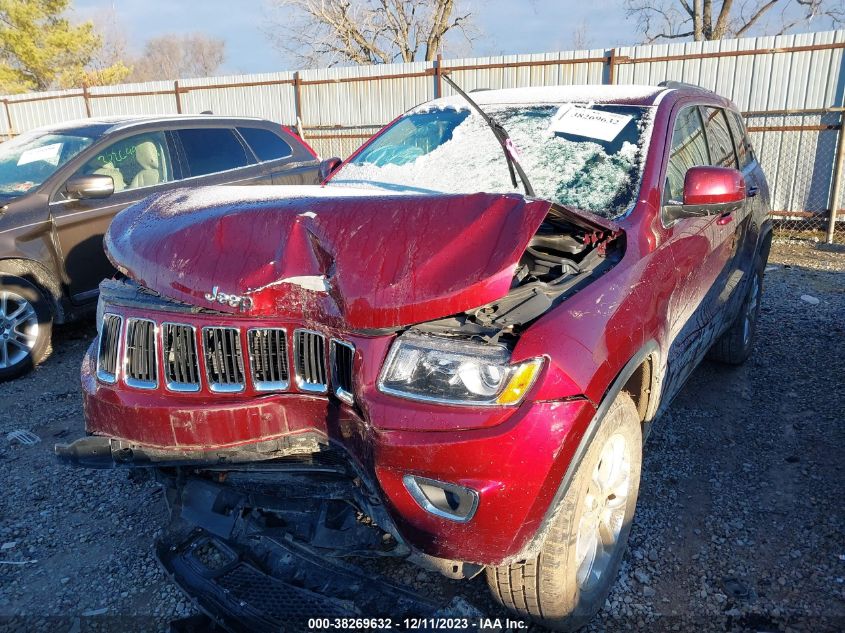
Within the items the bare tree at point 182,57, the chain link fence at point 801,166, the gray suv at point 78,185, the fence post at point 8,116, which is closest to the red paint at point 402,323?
the gray suv at point 78,185

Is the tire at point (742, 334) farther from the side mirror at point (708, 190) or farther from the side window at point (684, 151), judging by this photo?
the side mirror at point (708, 190)

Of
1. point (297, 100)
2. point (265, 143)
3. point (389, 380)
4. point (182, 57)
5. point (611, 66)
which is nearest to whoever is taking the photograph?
point (389, 380)

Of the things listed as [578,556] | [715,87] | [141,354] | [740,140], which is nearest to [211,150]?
[141,354]

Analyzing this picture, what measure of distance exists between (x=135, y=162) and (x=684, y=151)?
4484 mm

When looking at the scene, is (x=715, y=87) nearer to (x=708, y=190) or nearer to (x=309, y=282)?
(x=708, y=190)

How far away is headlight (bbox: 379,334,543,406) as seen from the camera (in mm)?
1802

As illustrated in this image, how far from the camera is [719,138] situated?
12.8 ft

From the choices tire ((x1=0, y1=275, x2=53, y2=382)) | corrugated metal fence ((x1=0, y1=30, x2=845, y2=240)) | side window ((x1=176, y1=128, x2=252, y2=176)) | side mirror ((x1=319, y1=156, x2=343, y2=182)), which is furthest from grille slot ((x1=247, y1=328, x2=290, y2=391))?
corrugated metal fence ((x1=0, y1=30, x2=845, y2=240))

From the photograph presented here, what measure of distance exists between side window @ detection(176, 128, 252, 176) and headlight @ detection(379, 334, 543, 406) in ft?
14.8

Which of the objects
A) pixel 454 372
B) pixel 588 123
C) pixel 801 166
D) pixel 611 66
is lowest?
pixel 801 166

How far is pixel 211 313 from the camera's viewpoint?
6.98 ft

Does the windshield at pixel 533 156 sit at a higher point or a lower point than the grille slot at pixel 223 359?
higher

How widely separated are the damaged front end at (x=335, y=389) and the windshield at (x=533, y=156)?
55 cm

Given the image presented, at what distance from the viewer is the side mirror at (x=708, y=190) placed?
106 inches
